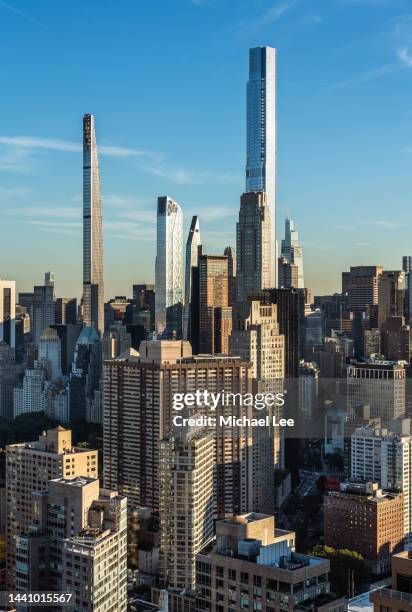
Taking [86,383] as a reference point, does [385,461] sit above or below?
below

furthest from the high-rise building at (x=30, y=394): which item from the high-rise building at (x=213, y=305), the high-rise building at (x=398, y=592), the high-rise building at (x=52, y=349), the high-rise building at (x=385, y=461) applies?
the high-rise building at (x=398, y=592)

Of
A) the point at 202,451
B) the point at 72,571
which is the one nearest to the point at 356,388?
the point at 202,451

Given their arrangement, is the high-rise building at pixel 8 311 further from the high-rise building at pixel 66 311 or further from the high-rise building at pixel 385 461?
the high-rise building at pixel 385 461

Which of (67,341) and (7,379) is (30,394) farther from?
(67,341)

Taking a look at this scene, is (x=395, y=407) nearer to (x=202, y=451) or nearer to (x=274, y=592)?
(x=202, y=451)

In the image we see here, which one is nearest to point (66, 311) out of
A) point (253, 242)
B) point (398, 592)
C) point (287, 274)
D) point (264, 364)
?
point (287, 274)

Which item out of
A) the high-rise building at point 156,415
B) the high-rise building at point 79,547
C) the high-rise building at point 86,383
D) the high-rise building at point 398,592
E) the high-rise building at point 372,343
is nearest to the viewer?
the high-rise building at point 398,592

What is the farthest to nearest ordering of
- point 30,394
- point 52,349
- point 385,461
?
point 52,349
point 30,394
point 385,461
